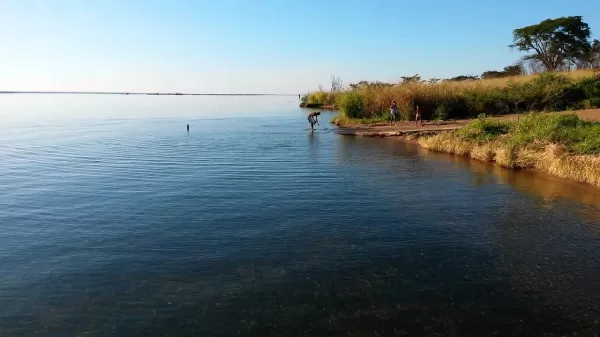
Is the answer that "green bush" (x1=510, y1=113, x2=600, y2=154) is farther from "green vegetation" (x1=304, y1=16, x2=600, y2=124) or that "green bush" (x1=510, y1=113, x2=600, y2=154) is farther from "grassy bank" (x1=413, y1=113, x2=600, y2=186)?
"green vegetation" (x1=304, y1=16, x2=600, y2=124)

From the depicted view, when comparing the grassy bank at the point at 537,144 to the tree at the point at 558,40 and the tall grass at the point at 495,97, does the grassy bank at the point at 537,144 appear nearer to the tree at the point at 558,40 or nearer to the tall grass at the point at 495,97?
the tall grass at the point at 495,97

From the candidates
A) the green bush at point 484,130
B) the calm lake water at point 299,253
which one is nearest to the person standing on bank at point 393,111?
the green bush at point 484,130

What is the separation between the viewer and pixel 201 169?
20.9 metres

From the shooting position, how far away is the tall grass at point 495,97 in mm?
36156

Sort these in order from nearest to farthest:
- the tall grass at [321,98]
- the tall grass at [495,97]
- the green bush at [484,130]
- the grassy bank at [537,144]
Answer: the grassy bank at [537,144]
the green bush at [484,130]
the tall grass at [495,97]
the tall grass at [321,98]

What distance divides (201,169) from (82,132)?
22387mm

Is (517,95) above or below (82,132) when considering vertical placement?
above

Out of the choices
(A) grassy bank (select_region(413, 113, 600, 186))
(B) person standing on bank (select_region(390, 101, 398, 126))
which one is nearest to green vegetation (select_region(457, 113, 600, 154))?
(A) grassy bank (select_region(413, 113, 600, 186))

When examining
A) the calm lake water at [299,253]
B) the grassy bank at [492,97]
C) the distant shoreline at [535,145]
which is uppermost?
the grassy bank at [492,97]

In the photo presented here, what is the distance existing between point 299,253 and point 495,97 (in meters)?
A: 32.1

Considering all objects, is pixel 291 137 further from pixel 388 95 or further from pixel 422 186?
pixel 422 186

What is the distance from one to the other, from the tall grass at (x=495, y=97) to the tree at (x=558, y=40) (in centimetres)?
2295

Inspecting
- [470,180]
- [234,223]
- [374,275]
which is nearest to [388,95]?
[470,180]

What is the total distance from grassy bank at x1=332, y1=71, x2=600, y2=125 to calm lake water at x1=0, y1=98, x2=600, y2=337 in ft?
58.8
